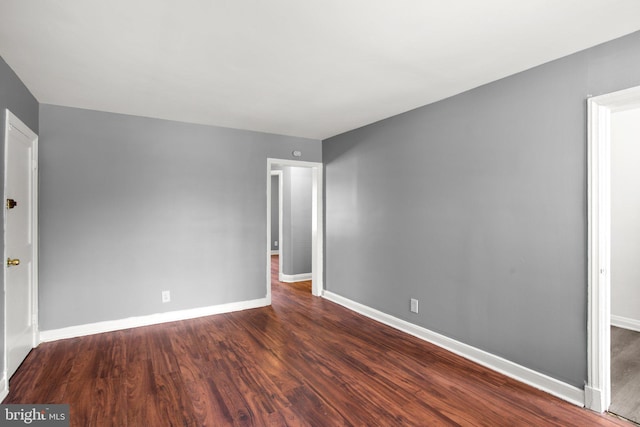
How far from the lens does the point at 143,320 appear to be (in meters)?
3.84

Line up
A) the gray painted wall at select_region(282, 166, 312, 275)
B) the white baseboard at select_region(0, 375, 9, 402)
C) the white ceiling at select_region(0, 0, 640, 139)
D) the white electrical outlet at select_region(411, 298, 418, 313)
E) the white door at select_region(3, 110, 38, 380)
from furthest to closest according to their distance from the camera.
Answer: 1. the gray painted wall at select_region(282, 166, 312, 275)
2. the white electrical outlet at select_region(411, 298, 418, 313)
3. the white door at select_region(3, 110, 38, 380)
4. the white baseboard at select_region(0, 375, 9, 402)
5. the white ceiling at select_region(0, 0, 640, 139)

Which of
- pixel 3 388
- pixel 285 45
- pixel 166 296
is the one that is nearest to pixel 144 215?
pixel 166 296

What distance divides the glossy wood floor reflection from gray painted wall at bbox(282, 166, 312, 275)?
97.6 inches

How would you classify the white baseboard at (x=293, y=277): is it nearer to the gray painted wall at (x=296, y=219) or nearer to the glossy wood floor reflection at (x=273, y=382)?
the gray painted wall at (x=296, y=219)

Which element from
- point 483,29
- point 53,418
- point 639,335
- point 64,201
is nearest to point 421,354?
point 639,335

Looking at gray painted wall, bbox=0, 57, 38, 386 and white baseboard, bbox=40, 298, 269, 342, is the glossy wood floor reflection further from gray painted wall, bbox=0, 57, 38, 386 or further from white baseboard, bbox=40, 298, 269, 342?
gray painted wall, bbox=0, 57, 38, 386

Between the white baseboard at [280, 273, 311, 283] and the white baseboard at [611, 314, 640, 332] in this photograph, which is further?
the white baseboard at [280, 273, 311, 283]

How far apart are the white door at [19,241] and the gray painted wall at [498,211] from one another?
139 inches

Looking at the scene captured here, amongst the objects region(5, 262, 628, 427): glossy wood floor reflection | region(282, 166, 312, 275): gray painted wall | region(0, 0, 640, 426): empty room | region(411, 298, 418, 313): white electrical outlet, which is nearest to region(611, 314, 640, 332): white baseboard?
region(0, 0, 640, 426): empty room

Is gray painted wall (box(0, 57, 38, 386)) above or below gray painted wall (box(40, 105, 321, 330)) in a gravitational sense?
above

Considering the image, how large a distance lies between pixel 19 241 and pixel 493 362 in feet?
14.0

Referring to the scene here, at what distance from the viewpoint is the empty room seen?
81.9 inches

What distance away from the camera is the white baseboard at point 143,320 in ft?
11.3

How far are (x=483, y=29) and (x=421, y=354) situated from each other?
2707 mm
